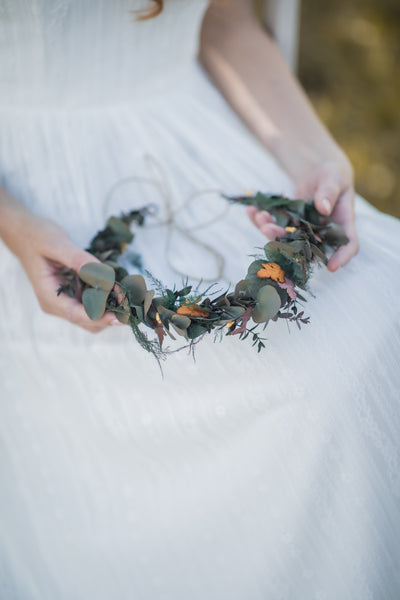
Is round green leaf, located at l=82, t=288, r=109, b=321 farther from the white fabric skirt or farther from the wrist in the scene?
the wrist

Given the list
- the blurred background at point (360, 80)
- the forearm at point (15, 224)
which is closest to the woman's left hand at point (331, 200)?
the forearm at point (15, 224)

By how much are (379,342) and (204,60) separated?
2.93 ft

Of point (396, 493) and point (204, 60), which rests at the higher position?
point (204, 60)

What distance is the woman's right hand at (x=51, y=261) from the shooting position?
2.77ft

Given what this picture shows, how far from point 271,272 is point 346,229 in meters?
0.26

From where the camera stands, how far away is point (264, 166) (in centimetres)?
117

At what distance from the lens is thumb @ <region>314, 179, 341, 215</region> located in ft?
3.06

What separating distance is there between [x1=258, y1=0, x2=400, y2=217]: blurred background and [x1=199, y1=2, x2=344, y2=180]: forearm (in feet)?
4.46

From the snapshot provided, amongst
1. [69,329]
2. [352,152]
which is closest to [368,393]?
[69,329]

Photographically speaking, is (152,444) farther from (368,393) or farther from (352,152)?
(352,152)

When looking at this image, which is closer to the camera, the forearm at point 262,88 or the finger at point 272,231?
the finger at point 272,231

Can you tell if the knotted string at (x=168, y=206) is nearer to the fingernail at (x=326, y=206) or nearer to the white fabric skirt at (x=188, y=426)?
the white fabric skirt at (x=188, y=426)

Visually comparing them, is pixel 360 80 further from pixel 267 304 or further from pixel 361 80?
pixel 267 304

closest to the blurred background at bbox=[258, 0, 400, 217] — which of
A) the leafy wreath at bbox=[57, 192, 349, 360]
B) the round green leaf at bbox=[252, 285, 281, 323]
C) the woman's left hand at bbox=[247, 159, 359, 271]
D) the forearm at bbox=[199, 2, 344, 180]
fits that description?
the forearm at bbox=[199, 2, 344, 180]
